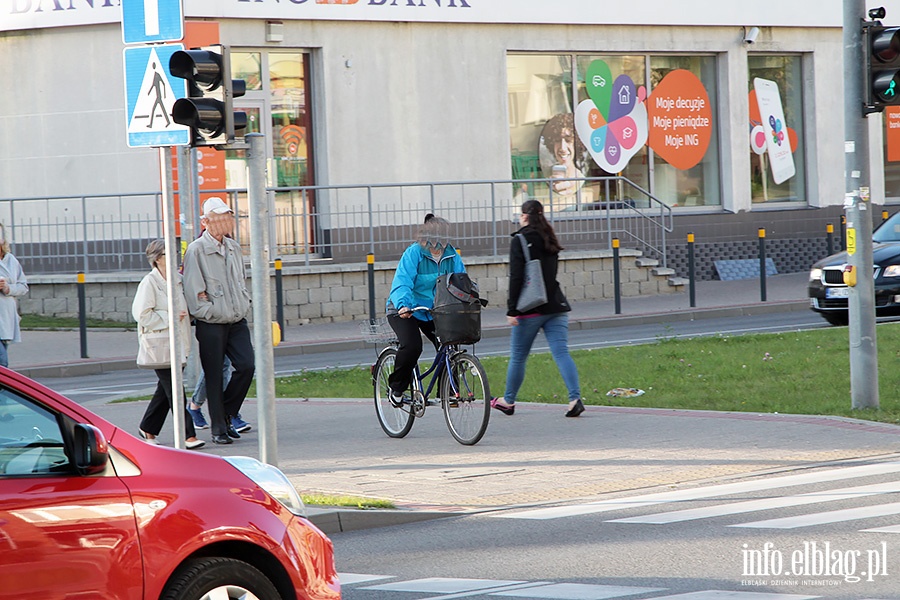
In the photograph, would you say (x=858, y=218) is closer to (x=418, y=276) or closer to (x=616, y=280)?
(x=418, y=276)

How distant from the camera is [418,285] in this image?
11125 mm

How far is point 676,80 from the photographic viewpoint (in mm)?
29125

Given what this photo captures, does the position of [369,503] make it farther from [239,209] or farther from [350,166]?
[350,166]

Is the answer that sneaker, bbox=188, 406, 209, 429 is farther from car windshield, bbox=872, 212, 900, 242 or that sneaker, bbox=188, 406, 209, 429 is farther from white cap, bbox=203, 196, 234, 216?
car windshield, bbox=872, 212, 900, 242

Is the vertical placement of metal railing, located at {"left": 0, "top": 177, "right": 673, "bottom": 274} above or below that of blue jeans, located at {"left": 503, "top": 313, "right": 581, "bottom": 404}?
above

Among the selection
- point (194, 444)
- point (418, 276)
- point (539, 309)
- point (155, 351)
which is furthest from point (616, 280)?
point (155, 351)

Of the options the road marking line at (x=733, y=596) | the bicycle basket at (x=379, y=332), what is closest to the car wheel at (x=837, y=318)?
the bicycle basket at (x=379, y=332)

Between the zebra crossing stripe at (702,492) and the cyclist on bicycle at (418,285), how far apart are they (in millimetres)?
2859

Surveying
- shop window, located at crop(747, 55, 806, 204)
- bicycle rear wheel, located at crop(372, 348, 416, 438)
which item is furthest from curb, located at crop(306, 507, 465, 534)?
shop window, located at crop(747, 55, 806, 204)

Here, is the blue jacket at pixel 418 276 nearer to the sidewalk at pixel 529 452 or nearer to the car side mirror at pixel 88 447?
the sidewalk at pixel 529 452

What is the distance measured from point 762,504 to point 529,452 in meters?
2.55

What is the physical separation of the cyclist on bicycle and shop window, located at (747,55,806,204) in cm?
1987

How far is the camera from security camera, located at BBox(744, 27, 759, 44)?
2938cm

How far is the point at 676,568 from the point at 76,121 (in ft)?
62.1
